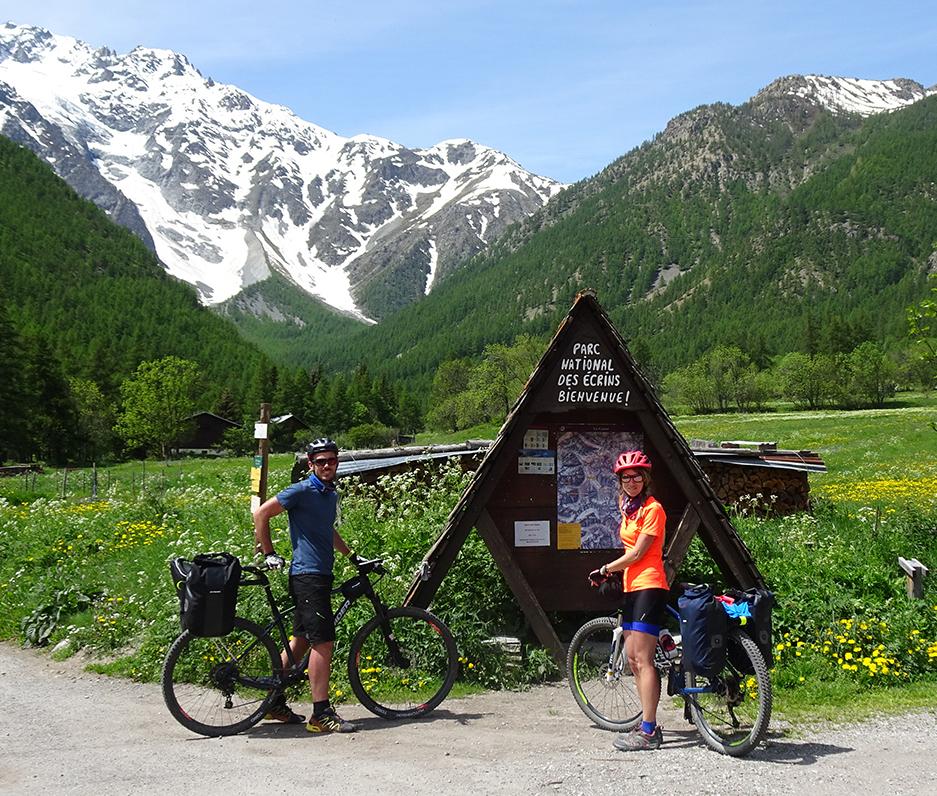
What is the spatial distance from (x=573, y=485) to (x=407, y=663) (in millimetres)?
3163

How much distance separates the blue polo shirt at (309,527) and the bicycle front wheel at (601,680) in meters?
2.73

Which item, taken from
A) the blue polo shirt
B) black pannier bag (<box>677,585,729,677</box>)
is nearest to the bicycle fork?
black pannier bag (<box>677,585,729,677</box>)

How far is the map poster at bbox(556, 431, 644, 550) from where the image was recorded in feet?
35.6

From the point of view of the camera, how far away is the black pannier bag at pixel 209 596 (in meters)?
7.95

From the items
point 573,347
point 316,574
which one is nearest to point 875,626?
point 573,347

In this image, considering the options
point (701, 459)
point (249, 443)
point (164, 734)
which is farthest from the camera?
point (249, 443)

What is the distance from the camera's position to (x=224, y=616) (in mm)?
8000

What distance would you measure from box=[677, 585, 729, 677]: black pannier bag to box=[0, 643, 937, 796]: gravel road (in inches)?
30.8

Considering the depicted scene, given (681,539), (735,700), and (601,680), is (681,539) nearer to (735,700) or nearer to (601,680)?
(601,680)

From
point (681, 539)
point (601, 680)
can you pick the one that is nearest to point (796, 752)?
point (601, 680)

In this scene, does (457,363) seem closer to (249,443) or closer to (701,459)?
(249,443)

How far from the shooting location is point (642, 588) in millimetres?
7672

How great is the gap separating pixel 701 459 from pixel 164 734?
1448 cm

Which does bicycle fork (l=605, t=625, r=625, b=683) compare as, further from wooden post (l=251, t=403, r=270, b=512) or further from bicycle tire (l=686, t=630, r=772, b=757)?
wooden post (l=251, t=403, r=270, b=512)
